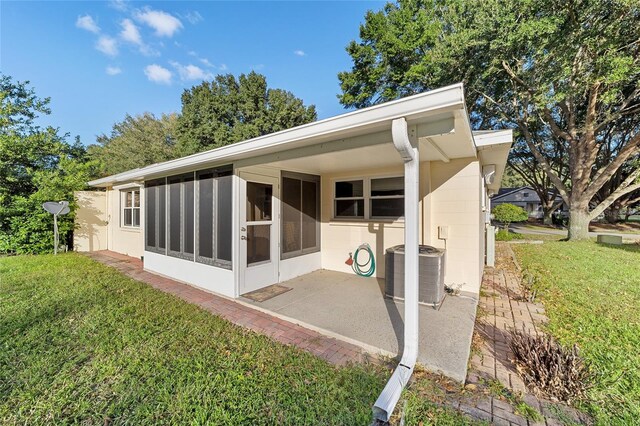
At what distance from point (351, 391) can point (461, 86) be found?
2.59 meters

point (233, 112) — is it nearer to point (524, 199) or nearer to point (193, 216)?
point (193, 216)

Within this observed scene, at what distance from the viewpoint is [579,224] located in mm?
11922

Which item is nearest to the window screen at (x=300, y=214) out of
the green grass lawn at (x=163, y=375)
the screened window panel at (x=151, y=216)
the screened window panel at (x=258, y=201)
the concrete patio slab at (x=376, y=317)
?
the screened window panel at (x=258, y=201)

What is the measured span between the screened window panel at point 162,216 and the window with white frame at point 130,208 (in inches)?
128

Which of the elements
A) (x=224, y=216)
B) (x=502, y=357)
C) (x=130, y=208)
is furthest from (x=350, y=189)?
(x=130, y=208)

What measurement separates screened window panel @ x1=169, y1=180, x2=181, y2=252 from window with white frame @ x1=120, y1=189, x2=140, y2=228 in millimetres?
3777

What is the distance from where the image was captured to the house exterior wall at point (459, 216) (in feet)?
14.1

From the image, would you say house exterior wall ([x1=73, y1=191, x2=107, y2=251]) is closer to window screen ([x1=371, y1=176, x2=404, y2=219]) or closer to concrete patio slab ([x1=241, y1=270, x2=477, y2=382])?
concrete patio slab ([x1=241, y1=270, x2=477, y2=382])

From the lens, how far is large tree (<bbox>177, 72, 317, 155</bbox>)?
1817cm

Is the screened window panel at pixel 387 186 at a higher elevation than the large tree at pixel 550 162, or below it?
below

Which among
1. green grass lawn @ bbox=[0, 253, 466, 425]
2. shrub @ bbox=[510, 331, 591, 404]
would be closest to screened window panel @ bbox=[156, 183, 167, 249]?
green grass lawn @ bbox=[0, 253, 466, 425]

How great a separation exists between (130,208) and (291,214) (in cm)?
672

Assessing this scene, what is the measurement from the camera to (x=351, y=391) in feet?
7.18

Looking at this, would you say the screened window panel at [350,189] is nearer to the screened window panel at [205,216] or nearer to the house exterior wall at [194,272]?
the screened window panel at [205,216]
